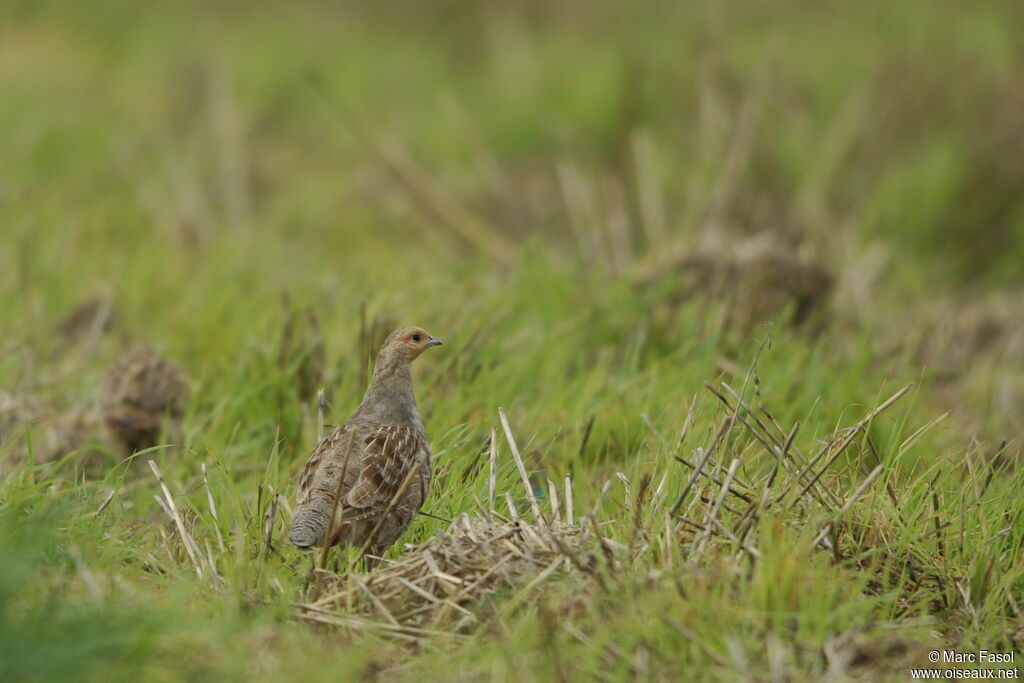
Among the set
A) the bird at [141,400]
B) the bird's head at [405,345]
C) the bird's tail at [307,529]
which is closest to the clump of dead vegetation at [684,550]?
the bird's tail at [307,529]

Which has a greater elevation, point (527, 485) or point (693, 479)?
point (693, 479)

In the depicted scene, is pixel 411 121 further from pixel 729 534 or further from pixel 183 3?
pixel 729 534

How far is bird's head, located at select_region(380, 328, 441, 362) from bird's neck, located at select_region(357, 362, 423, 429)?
0.04 m

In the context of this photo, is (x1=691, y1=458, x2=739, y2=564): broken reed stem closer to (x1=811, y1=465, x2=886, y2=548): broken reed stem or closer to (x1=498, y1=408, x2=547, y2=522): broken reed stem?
(x1=811, y1=465, x2=886, y2=548): broken reed stem

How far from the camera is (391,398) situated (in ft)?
17.0

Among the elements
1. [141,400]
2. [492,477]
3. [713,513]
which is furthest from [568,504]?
[141,400]

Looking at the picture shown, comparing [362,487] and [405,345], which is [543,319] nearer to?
[405,345]

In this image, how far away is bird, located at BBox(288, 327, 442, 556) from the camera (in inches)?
178

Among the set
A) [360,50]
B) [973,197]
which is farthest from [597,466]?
[360,50]

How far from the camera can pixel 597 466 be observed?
6.04 meters

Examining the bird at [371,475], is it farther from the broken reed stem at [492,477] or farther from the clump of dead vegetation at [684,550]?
the broken reed stem at [492,477]

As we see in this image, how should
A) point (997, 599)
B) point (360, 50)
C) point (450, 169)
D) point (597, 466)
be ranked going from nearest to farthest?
point (997, 599), point (597, 466), point (450, 169), point (360, 50)

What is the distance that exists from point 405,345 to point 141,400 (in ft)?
4.54

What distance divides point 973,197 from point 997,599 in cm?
715
